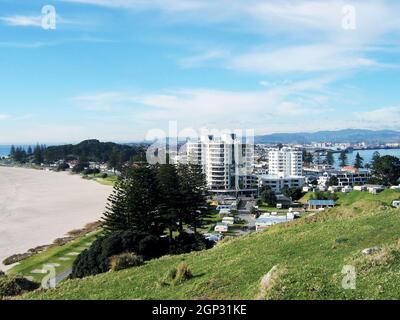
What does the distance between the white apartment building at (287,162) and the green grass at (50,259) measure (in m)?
54.9

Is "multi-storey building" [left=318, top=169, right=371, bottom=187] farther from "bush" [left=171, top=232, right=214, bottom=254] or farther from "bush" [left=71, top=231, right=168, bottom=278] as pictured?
"bush" [left=71, top=231, right=168, bottom=278]

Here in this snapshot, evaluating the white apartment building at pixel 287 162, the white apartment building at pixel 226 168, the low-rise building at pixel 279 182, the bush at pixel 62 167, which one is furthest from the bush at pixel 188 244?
the bush at pixel 62 167

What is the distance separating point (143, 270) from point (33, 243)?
22.0m

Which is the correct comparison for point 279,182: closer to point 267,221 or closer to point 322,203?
point 322,203

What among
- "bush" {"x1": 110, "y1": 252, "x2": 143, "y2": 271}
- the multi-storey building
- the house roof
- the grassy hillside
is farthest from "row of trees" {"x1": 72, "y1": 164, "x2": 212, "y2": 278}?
the multi-storey building

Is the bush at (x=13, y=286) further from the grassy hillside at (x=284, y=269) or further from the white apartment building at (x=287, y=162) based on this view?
the white apartment building at (x=287, y=162)

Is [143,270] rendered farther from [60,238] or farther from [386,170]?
[386,170]

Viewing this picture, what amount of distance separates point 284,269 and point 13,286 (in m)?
7.66

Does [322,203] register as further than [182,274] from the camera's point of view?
Yes

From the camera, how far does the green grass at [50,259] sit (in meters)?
22.7

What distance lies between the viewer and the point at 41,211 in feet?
154

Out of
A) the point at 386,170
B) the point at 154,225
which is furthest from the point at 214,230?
the point at 386,170

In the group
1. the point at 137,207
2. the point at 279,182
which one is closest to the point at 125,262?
the point at 137,207
